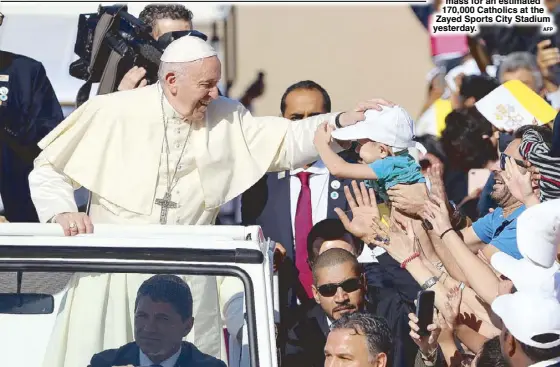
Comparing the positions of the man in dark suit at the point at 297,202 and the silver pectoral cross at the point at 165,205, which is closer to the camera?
the silver pectoral cross at the point at 165,205

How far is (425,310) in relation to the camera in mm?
4625

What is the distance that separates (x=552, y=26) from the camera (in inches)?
352

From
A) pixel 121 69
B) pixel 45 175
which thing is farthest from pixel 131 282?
pixel 121 69

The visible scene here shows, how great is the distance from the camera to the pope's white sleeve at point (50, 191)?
208 inches

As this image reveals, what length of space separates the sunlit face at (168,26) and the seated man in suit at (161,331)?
8.63 ft

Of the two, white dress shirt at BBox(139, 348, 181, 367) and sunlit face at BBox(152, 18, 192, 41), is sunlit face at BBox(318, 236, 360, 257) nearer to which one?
sunlit face at BBox(152, 18, 192, 41)

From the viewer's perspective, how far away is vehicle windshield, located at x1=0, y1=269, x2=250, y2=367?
4.12 metres

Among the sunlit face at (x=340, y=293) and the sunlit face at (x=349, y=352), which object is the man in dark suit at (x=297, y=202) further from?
the sunlit face at (x=349, y=352)

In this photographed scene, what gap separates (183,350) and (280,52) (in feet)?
32.0

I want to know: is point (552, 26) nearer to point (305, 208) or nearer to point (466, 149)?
point (466, 149)

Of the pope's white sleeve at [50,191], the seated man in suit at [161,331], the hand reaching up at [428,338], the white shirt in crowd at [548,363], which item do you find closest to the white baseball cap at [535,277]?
the white shirt in crowd at [548,363]

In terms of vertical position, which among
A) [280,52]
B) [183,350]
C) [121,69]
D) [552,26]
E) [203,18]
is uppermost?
[280,52]

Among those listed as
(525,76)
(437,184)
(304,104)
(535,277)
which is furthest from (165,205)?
(525,76)

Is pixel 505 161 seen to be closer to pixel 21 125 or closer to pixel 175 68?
pixel 175 68
